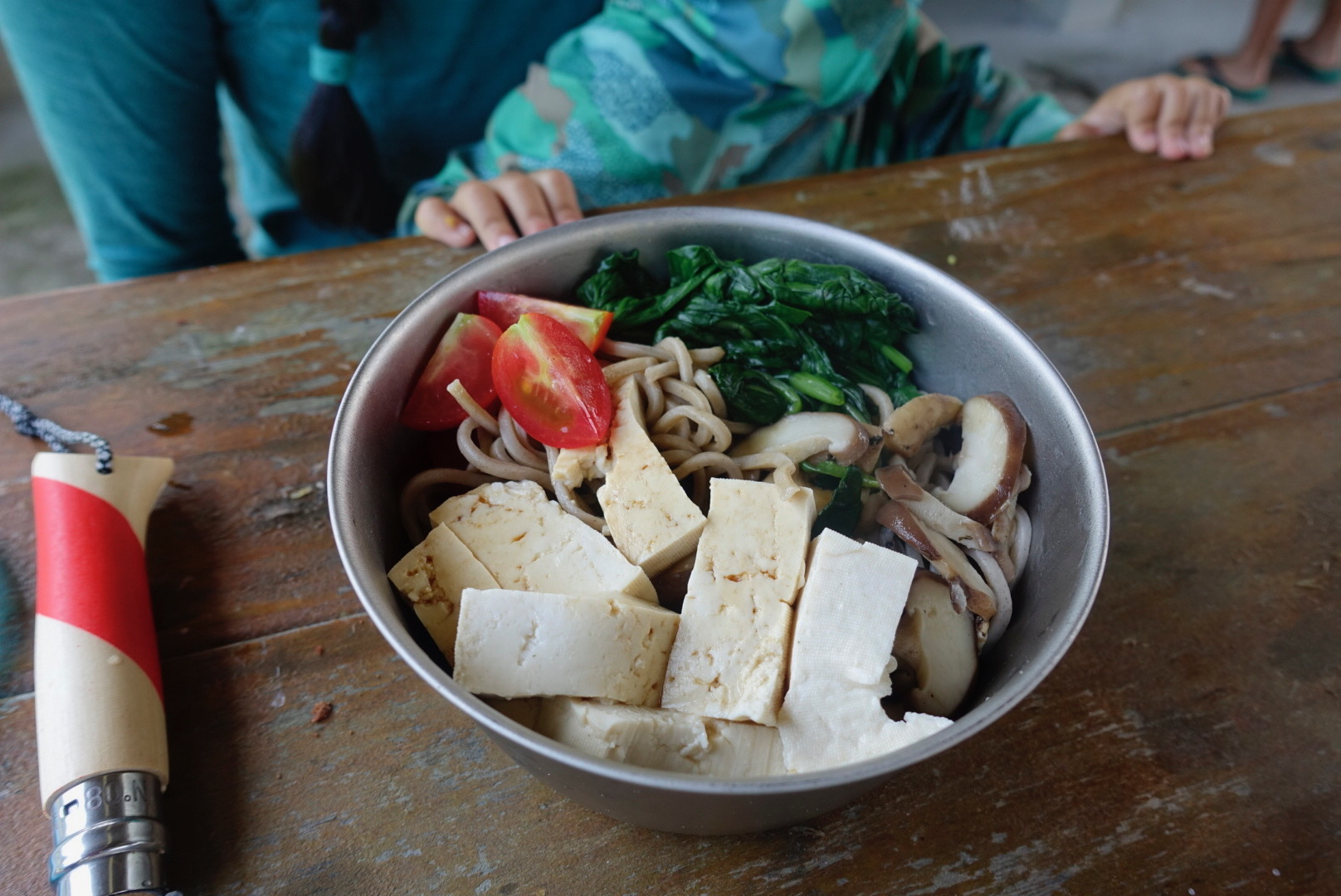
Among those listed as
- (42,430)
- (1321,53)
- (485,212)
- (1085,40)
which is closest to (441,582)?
(42,430)

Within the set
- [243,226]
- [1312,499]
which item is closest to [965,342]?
[1312,499]

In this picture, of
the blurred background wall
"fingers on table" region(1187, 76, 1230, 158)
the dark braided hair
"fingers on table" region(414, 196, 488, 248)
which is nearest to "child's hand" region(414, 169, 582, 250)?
"fingers on table" region(414, 196, 488, 248)

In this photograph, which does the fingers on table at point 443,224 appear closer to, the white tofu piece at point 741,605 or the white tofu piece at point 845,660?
the white tofu piece at point 741,605

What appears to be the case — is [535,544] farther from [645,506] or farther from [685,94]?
[685,94]

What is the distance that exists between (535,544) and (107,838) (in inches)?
22.3

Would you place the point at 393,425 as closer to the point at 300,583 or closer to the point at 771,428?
the point at 300,583

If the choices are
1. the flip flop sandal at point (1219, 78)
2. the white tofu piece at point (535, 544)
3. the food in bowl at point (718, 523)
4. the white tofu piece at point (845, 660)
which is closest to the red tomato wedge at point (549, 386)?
the food in bowl at point (718, 523)

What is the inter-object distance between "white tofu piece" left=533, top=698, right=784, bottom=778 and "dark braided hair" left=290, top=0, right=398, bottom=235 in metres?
1.57

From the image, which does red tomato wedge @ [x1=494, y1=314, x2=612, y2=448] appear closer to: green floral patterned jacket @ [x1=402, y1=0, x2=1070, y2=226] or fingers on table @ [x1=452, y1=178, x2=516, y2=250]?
fingers on table @ [x1=452, y1=178, x2=516, y2=250]

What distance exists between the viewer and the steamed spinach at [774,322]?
1296mm

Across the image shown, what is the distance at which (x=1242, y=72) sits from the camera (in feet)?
16.2

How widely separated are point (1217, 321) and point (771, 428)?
1.09m

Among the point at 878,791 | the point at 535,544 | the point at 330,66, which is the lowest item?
the point at 878,791

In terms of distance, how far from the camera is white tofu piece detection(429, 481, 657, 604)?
1.00 metres
